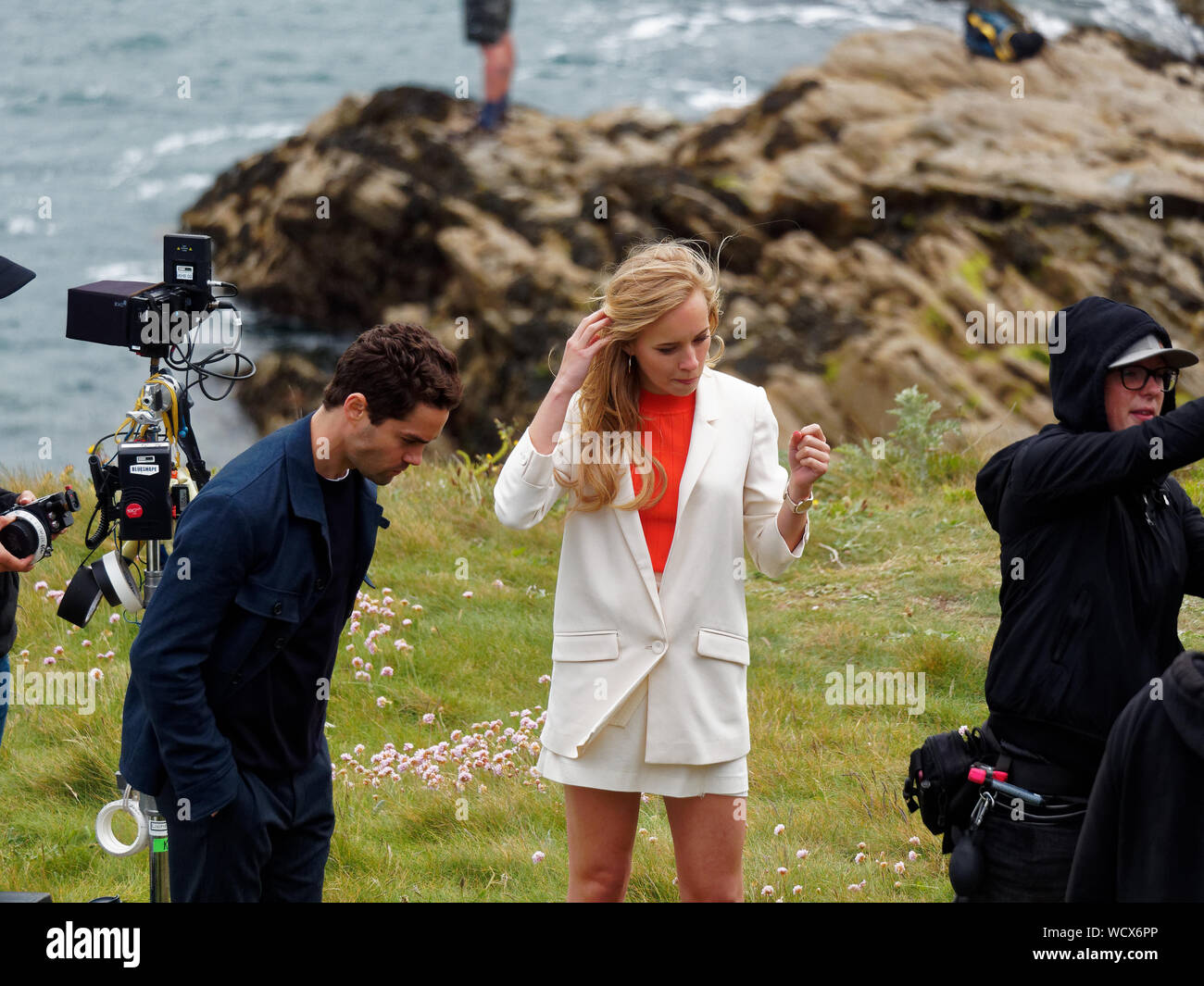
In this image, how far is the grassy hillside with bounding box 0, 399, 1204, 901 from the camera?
4824 mm

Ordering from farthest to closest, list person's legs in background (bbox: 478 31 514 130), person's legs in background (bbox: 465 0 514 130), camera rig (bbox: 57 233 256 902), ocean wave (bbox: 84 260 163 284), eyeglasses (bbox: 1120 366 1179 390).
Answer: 1. ocean wave (bbox: 84 260 163 284)
2. person's legs in background (bbox: 465 0 514 130)
3. person's legs in background (bbox: 478 31 514 130)
4. camera rig (bbox: 57 233 256 902)
5. eyeglasses (bbox: 1120 366 1179 390)

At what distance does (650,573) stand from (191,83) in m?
44.1

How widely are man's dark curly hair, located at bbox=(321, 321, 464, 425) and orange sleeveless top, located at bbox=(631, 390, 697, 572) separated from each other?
54 cm

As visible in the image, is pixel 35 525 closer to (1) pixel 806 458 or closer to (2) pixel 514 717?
(1) pixel 806 458

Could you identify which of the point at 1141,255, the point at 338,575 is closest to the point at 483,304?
the point at 1141,255

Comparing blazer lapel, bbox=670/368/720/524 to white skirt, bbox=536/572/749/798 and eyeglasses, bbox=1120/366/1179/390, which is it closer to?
white skirt, bbox=536/572/749/798

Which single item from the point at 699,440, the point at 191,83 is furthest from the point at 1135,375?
the point at 191,83

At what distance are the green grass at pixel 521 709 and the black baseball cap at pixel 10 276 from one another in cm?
217

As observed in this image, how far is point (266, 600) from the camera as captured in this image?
10.1 feet

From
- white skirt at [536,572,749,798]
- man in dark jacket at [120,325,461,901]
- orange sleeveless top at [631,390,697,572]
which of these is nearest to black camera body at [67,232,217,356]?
man in dark jacket at [120,325,461,901]

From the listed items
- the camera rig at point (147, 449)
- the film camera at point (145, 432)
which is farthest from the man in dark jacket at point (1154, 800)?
the film camera at point (145, 432)

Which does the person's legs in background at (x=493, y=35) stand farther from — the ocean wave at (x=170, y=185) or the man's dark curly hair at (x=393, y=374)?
the man's dark curly hair at (x=393, y=374)

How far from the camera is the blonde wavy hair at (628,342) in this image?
328 centimetres

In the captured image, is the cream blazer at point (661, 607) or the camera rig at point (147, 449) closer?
the cream blazer at point (661, 607)
